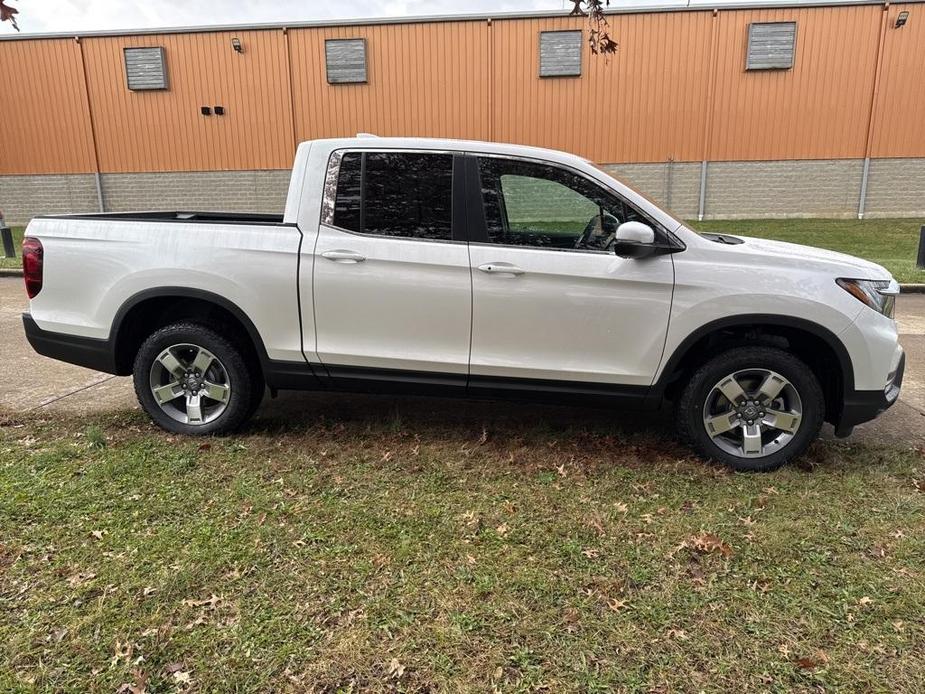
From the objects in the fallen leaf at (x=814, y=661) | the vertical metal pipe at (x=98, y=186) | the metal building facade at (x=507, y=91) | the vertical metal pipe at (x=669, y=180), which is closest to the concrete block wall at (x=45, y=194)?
the vertical metal pipe at (x=98, y=186)

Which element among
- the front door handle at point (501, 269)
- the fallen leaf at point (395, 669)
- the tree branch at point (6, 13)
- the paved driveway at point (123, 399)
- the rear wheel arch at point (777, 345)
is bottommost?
the paved driveway at point (123, 399)

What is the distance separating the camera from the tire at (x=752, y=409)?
145 inches

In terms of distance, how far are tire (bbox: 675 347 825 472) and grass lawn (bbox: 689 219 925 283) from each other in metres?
11.8

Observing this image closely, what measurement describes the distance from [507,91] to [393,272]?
1667 cm

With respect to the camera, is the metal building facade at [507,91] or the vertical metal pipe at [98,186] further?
the vertical metal pipe at [98,186]

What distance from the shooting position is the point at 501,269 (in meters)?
3.70

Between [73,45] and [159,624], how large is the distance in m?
22.9

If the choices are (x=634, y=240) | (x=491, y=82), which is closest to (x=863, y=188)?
(x=491, y=82)

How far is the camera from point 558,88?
61.2 feet

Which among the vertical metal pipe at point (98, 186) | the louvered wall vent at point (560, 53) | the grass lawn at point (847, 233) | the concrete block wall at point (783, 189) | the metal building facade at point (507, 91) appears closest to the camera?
the grass lawn at point (847, 233)

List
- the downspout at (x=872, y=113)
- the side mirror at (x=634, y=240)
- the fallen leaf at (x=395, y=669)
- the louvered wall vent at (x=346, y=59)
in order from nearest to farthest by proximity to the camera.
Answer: the fallen leaf at (x=395, y=669)
the side mirror at (x=634, y=240)
the downspout at (x=872, y=113)
the louvered wall vent at (x=346, y=59)

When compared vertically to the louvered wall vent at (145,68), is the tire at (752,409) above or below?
below

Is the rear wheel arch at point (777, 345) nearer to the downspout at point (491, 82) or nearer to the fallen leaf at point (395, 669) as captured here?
the fallen leaf at point (395, 669)

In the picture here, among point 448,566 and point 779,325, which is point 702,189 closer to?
point 779,325
